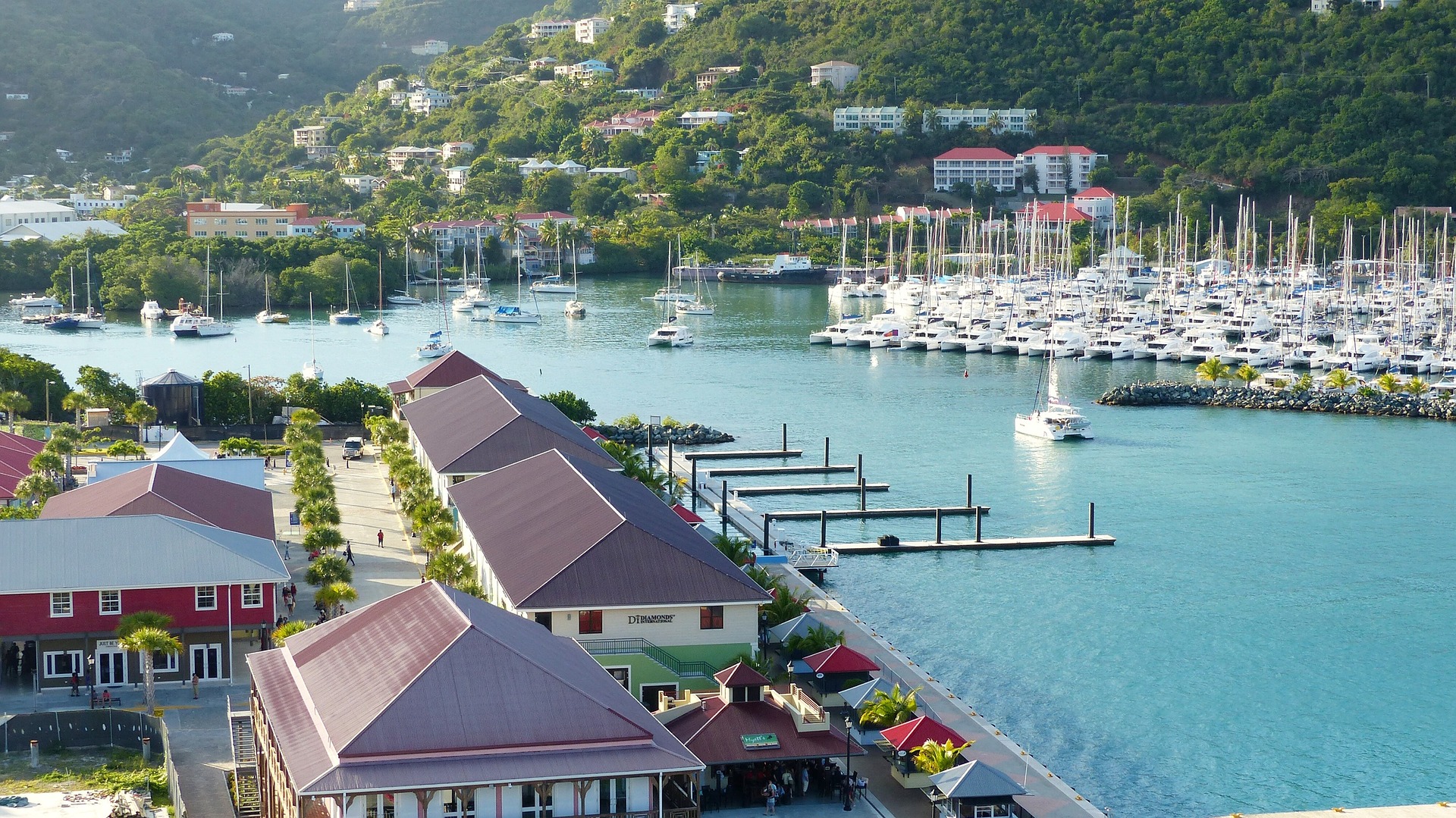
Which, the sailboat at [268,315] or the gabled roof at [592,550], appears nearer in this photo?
the gabled roof at [592,550]

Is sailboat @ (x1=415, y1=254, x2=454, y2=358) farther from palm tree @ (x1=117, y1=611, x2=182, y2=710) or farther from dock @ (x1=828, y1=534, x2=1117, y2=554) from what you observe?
palm tree @ (x1=117, y1=611, x2=182, y2=710)

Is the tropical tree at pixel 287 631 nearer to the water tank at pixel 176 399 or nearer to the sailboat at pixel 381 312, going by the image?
the water tank at pixel 176 399

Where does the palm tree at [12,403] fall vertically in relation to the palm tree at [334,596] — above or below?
above

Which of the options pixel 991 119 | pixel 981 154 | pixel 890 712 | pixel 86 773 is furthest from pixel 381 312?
pixel 890 712

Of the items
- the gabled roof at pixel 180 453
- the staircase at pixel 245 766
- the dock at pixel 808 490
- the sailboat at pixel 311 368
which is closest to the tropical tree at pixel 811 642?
the staircase at pixel 245 766

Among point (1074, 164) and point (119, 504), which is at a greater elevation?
point (1074, 164)

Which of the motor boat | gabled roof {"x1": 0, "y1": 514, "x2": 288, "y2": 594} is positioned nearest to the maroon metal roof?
gabled roof {"x1": 0, "y1": 514, "x2": 288, "y2": 594}

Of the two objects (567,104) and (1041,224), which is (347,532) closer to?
(1041,224)

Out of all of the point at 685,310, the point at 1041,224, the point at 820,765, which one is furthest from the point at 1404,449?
the point at 1041,224
